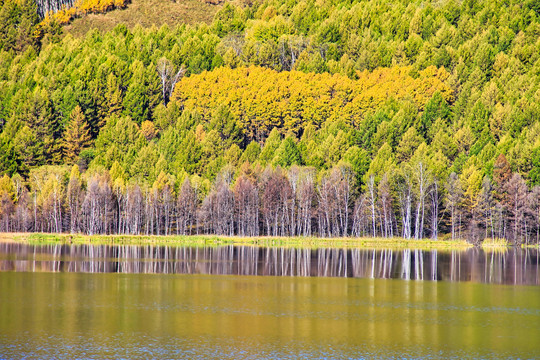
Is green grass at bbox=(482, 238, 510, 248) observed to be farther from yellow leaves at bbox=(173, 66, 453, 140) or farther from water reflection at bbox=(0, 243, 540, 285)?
yellow leaves at bbox=(173, 66, 453, 140)

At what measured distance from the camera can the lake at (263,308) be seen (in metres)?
34.0

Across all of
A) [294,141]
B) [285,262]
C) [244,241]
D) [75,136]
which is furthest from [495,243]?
[75,136]

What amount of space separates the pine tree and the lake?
82.7 metres

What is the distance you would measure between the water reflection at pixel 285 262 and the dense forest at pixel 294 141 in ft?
62.0

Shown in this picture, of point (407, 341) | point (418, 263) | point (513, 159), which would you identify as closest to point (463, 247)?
point (513, 159)

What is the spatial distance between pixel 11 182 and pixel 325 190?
5092 centimetres

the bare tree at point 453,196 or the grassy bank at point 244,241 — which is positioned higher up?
the bare tree at point 453,196

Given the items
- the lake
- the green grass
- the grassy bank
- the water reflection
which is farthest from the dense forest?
the lake

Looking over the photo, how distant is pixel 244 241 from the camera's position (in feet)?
345

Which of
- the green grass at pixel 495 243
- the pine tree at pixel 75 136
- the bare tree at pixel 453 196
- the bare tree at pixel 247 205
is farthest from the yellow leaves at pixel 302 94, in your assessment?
the green grass at pixel 495 243

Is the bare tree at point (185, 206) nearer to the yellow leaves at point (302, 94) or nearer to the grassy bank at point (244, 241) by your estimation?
the grassy bank at point (244, 241)

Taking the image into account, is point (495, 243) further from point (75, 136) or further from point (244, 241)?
point (75, 136)

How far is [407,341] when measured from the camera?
36.0m

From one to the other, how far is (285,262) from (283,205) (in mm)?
39492
